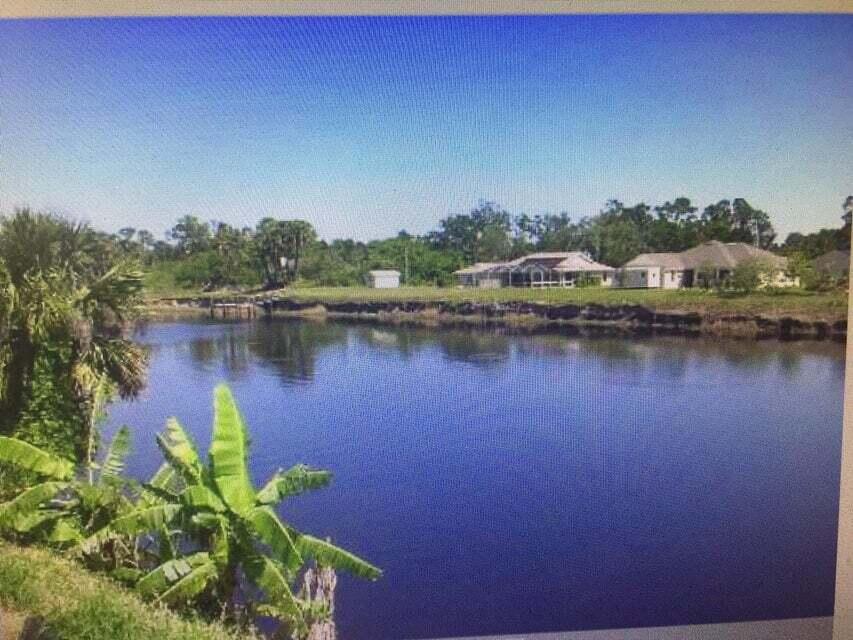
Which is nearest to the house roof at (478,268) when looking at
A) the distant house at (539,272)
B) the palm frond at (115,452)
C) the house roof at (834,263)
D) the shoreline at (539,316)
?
the distant house at (539,272)

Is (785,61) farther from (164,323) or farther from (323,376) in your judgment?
(164,323)

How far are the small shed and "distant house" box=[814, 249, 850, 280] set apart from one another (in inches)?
60.7

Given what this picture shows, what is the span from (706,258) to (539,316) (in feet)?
2.16

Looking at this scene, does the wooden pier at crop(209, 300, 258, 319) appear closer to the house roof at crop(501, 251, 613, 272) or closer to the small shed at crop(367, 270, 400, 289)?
the small shed at crop(367, 270, 400, 289)

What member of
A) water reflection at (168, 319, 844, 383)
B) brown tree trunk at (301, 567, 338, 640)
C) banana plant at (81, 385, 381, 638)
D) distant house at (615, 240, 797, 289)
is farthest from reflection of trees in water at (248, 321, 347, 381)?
distant house at (615, 240, 797, 289)

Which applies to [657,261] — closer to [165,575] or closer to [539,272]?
[539,272]

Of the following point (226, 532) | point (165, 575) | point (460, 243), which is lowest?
point (165, 575)

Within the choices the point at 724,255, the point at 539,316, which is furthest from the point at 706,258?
the point at 539,316

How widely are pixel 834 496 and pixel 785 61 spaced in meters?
1.62

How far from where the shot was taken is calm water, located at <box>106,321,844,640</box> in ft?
9.61

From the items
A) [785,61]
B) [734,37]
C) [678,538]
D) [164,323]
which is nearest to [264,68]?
[164,323]

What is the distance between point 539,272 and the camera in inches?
119

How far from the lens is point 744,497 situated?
308 centimetres

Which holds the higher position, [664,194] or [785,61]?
[785,61]
